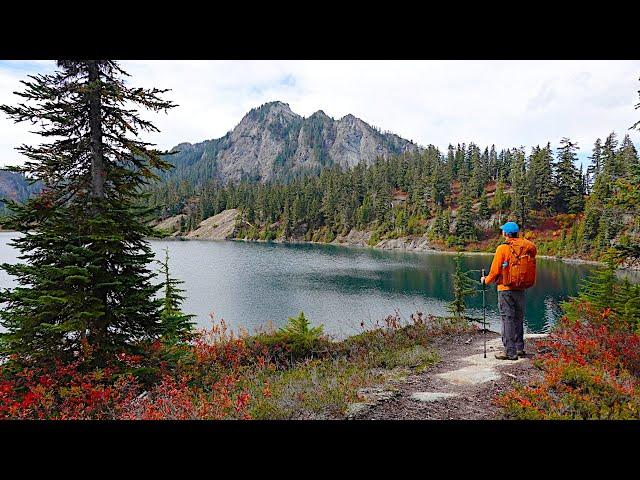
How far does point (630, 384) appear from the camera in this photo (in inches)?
244

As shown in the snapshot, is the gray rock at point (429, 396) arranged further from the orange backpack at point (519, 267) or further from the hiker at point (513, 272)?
the orange backpack at point (519, 267)

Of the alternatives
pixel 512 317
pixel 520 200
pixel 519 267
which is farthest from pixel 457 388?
pixel 520 200

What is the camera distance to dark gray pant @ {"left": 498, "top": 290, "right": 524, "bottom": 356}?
7805mm

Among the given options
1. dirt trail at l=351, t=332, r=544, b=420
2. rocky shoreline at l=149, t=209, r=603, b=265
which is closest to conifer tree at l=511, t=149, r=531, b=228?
rocky shoreline at l=149, t=209, r=603, b=265

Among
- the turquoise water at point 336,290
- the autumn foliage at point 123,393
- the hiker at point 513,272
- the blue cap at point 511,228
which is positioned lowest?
the turquoise water at point 336,290

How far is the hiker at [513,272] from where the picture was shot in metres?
7.59

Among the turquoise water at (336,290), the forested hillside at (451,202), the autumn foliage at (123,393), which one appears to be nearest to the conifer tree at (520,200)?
the forested hillside at (451,202)

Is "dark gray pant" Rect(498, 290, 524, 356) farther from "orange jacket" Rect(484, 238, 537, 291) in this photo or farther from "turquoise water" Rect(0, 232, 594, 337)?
"turquoise water" Rect(0, 232, 594, 337)

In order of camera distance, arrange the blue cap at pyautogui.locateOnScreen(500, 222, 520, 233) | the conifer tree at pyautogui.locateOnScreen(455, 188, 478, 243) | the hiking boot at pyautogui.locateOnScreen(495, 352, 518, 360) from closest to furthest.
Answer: the blue cap at pyautogui.locateOnScreen(500, 222, 520, 233), the hiking boot at pyautogui.locateOnScreen(495, 352, 518, 360), the conifer tree at pyautogui.locateOnScreen(455, 188, 478, 243)

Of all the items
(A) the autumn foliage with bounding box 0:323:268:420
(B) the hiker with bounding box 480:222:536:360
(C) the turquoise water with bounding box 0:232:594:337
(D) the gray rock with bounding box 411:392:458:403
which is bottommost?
(C) the turquoise water with bounding box 0:232:594:337

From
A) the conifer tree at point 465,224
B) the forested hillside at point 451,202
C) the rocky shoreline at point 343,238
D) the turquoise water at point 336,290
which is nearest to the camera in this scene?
the turquoise water at point 336,290

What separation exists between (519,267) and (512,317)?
3.54 ft

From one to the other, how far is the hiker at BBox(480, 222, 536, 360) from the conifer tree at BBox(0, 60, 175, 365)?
724 centimetres
